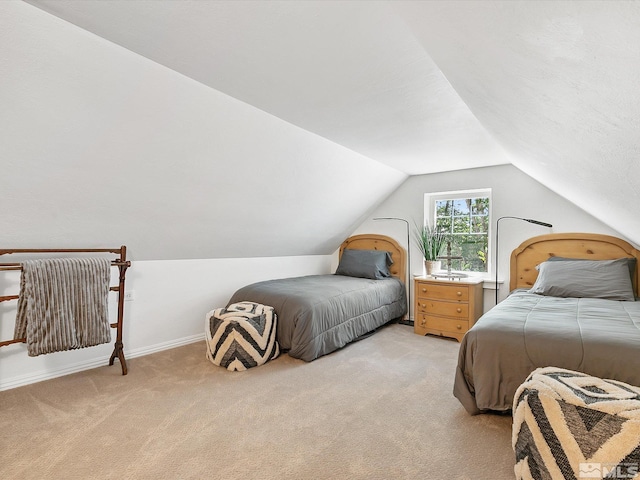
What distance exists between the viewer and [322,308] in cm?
319

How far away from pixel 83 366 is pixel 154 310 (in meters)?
0.69

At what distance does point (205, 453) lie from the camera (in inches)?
69.4

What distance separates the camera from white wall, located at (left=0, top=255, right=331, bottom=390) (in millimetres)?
2527

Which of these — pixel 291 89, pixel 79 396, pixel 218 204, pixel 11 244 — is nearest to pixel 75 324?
pixel 79 396

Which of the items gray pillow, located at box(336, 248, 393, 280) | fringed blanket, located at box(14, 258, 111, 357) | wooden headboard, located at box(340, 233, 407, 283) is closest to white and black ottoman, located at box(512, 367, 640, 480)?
fringed blanket, located at box(14, 258, 111, 357)

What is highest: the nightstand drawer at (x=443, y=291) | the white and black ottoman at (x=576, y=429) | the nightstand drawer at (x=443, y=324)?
the nightstand drawer at (x=443, y=291)

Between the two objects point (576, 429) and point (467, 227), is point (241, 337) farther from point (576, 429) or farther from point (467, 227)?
point (467, 227)

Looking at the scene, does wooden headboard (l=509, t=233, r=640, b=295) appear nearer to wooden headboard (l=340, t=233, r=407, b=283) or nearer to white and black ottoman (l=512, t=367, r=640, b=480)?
wooden headboard (l=340, t=233, r=407, b=283)

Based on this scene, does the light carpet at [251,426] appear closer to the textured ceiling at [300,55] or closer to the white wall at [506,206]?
the white wall at [506,206]

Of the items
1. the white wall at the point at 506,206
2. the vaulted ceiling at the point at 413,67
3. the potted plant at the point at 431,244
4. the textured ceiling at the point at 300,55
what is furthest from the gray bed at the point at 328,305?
the textured ceiling at the point at 300,55

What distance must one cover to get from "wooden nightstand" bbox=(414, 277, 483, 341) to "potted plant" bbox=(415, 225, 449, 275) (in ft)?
1.25

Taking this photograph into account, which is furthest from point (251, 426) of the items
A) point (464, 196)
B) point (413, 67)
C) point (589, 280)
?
point (464, 196)

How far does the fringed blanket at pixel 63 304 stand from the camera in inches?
91.4

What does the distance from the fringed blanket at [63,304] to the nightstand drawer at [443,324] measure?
3142mm
